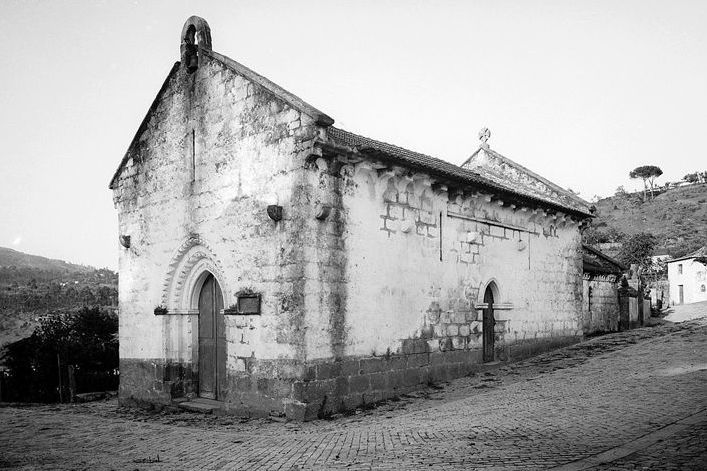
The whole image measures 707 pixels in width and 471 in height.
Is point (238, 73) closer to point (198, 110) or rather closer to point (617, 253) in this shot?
point (198, 110)

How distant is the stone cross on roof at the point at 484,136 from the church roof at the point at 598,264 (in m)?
6.02

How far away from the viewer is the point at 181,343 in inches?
528

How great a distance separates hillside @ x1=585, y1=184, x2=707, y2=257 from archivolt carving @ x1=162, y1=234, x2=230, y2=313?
51437 mm

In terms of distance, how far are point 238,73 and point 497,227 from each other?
7.97 m

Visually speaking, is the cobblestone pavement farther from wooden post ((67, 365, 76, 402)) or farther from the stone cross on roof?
the stone cross on roof

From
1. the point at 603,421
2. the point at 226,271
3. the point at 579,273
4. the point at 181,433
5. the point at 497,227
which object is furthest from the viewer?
the point at 579,273

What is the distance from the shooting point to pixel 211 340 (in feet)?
43.2

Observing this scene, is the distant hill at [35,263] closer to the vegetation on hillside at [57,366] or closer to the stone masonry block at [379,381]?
the vegetation on hillside at [57,366]

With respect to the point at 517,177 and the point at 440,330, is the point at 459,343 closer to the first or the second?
the point at 440,330

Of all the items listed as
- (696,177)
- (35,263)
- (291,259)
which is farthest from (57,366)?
(696,177)

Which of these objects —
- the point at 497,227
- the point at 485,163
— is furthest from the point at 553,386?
the point at 485,163

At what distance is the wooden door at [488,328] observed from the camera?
15305 mm

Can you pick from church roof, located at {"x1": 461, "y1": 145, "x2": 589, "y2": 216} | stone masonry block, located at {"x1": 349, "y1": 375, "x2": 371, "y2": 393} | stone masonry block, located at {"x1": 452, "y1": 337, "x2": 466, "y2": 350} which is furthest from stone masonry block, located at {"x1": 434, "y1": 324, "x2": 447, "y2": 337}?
church roof, located at {"x1": 461, "y1": 145, "x2": 589, "y2": 216}

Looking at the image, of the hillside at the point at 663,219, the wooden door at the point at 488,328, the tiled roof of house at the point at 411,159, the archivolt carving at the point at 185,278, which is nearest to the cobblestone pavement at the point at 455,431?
the wooden door at the point at 488,328
